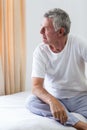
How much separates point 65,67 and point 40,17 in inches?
48.7

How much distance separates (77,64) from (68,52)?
0.10 metres

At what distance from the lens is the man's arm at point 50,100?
58.2 inches

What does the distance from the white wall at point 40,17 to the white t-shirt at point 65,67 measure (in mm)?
1096

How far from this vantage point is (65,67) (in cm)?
171

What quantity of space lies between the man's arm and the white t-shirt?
51 mm

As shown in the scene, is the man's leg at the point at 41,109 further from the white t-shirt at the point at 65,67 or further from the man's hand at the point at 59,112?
the white t-shirt at the point at 65,67

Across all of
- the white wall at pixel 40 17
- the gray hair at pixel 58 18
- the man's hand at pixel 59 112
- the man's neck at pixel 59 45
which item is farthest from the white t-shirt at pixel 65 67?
the white wall at pixel 40 17

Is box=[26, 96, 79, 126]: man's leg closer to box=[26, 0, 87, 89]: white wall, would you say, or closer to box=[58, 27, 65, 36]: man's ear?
box=[58, 27, 65, 36]: man's ear

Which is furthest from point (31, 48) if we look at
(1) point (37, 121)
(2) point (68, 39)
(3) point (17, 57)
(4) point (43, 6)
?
(1) point (37, 121)

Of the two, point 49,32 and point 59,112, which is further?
point 49,32

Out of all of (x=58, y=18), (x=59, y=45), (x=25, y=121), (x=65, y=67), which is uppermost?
(x=58, y=18)

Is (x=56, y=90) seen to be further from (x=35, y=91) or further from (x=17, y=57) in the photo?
(x=17, y=57)

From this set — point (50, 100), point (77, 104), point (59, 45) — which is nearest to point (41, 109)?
point (50, 100)

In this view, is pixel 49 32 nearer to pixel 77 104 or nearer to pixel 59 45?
pixel 59 45
